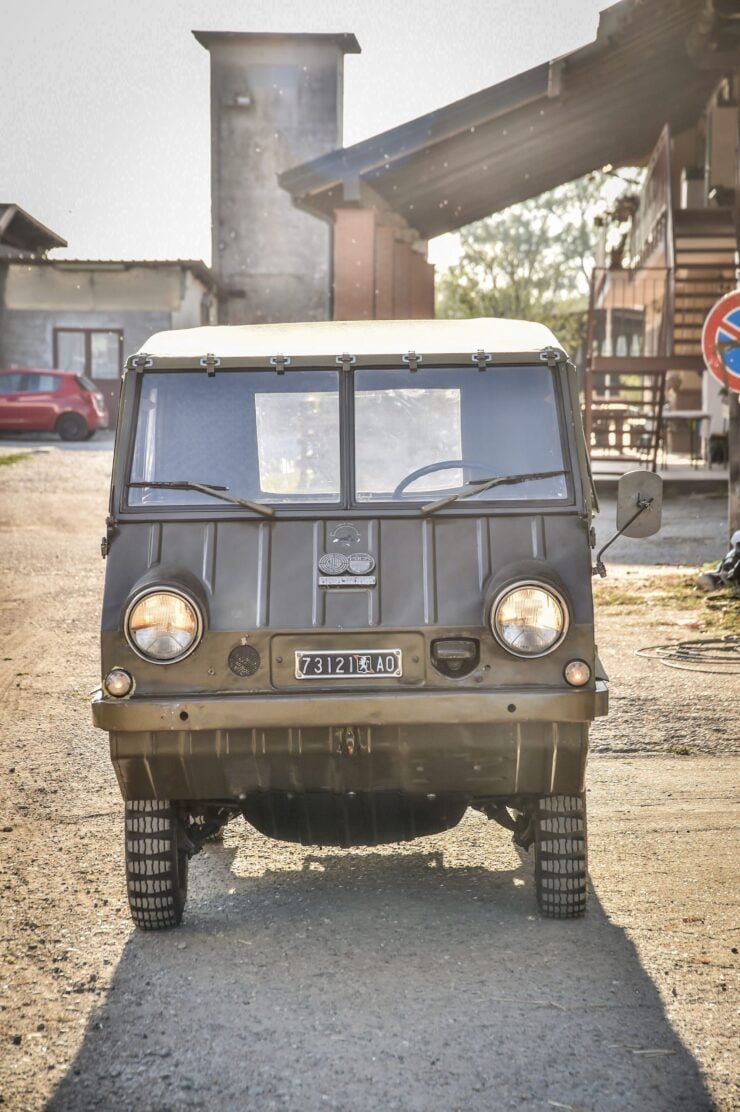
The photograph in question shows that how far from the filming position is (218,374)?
546cm

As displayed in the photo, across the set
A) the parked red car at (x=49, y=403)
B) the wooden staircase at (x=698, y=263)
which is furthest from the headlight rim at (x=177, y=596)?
the parked red car at (x=49, y=403)

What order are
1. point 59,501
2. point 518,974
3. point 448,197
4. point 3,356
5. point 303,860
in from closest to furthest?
point 518,974, point 303,860, point 59,501, point 448,197, point 3,356

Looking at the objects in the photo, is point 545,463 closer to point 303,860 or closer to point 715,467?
point 303,860

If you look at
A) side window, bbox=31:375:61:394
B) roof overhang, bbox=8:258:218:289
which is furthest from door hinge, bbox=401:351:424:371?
roof overhang, bbox=8:258:218:289

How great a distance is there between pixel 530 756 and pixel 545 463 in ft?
3.65

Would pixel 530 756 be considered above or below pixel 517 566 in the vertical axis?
below

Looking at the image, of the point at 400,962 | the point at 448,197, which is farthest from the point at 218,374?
the point at 448,197

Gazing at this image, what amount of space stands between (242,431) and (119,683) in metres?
1.12

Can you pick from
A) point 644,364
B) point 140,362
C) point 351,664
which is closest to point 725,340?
point 140,362

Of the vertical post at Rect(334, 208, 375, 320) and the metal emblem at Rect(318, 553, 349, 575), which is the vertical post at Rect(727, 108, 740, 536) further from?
the metal emblem at Rect(318, 553, 349, 575)

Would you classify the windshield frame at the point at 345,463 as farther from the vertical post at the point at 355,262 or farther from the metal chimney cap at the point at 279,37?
the metal chimney cap at the point at 279,37

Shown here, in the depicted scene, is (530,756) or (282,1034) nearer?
(282,1034)

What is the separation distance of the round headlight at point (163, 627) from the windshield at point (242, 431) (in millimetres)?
632

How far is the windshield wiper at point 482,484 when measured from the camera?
5.12 meters
